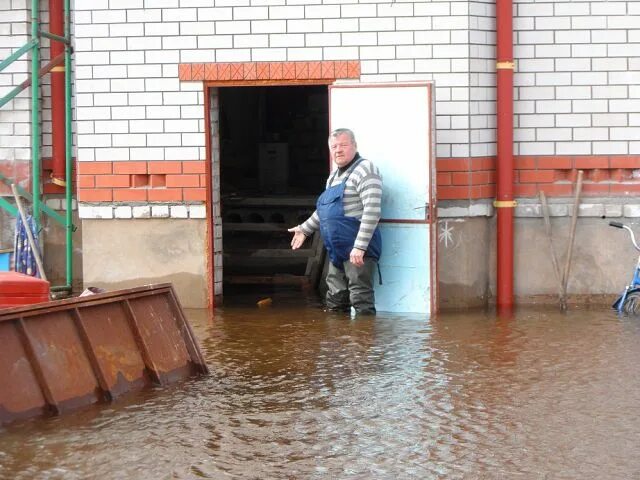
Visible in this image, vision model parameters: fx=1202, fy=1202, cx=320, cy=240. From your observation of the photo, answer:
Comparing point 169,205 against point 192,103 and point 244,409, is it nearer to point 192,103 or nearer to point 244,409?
point 192,103

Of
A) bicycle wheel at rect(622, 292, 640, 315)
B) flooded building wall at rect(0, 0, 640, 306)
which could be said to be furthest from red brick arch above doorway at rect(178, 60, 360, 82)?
bicycle wheel at rect(622, 292, 640, 315)

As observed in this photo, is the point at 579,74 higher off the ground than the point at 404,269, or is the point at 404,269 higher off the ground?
the point at 579,74

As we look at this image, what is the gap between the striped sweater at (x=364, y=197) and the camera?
10.9 meters

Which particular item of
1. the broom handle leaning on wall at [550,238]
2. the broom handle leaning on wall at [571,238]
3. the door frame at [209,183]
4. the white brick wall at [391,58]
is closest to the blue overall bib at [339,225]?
the white brick wall at [391,58]

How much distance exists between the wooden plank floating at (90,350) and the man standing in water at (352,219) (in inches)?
105

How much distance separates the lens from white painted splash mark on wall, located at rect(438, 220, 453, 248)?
466 inches

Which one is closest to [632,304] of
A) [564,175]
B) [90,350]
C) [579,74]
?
[564,175]

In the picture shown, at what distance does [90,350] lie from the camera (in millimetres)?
7969

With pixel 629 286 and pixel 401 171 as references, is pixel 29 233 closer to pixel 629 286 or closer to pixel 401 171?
pixel 401 171

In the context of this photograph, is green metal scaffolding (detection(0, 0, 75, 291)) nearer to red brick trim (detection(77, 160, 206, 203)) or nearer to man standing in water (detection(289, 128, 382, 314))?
red brick trim (detection(77, 160, 206, 203))

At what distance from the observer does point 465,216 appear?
11891 mm

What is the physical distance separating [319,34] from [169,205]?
89.9 inches

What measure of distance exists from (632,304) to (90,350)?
222 inches

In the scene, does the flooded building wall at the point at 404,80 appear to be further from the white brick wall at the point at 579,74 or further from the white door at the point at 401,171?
the white door at the point at 401,171
